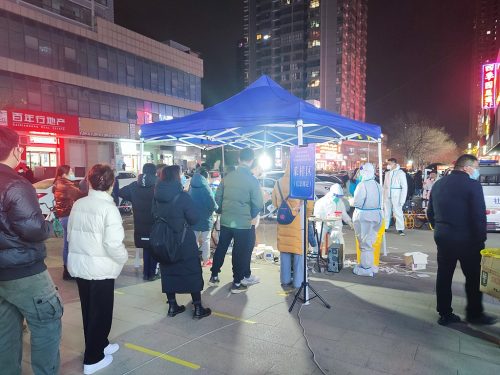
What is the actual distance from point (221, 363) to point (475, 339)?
278 centimetres

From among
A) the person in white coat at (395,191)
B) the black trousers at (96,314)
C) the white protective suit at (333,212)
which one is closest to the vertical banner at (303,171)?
the white protective suit at (333,212)

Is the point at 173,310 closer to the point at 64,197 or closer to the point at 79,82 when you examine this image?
the point at 64,197

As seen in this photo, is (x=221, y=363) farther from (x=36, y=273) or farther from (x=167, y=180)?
(x=167, y=180)

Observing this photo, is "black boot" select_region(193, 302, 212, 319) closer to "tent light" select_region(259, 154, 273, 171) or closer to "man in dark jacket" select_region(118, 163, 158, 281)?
"man in dark jacket" select_region(118, 163, 158, 281)

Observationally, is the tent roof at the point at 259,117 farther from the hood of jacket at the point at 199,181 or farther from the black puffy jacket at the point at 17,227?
the black puffy jacket at the point at 17,227

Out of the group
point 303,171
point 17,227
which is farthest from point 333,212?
point 17,227

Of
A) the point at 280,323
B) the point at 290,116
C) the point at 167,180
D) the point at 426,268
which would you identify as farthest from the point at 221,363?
the point at 426,268

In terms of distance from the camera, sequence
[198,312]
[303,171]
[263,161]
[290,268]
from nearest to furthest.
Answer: [198,312] → [303,171] → [290,268] → [263,161]

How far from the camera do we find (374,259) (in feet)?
21.8

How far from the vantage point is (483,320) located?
421cm

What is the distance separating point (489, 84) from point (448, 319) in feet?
89.1

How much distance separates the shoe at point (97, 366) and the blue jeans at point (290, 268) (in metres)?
2.99

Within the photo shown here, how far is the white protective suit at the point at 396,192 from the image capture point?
392 inches

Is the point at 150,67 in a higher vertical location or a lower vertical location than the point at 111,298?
higher
